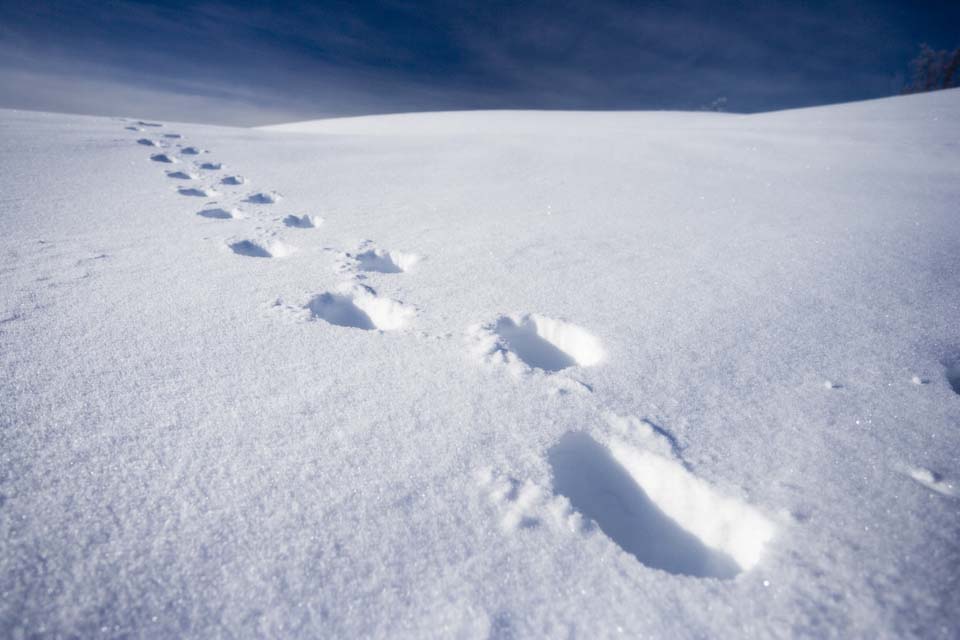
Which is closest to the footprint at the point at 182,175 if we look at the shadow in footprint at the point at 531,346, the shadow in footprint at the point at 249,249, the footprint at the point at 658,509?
the shadow in footprint at the point at 249,249

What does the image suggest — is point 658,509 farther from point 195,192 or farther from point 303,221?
point 195,192

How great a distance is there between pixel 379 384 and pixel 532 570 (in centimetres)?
59

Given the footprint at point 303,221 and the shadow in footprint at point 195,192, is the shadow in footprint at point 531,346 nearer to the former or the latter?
the footprint at point 303,221

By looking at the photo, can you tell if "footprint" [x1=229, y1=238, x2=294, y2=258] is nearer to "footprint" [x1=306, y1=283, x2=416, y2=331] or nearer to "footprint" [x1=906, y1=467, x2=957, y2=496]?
"footprint" [x1=306, y1=283, x2=416, y2=331]

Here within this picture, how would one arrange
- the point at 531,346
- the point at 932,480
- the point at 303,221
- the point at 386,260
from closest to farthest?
the point at 932,480
the point at 531,346
the point at 386,260
the point at 303,221

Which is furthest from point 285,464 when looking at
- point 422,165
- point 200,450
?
point 422,165

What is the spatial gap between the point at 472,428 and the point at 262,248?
4.95ft

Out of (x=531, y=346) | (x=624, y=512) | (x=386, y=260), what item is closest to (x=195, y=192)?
(x=386, y=260)

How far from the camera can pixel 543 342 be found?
1.47 metres

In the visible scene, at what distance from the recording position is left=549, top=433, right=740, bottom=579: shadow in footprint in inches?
34.5

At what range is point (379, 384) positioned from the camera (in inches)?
44.5

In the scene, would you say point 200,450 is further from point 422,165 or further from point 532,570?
point 422,165

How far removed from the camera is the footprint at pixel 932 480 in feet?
2.87

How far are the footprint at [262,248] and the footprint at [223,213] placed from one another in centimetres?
51
